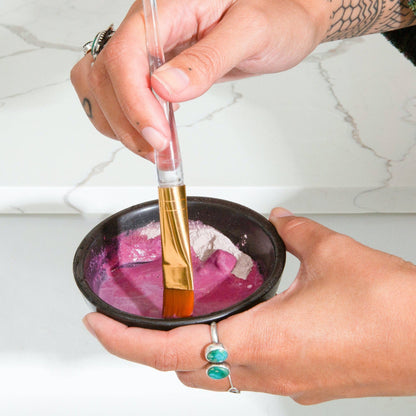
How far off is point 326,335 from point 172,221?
0.17m

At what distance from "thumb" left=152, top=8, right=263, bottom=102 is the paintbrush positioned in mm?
31

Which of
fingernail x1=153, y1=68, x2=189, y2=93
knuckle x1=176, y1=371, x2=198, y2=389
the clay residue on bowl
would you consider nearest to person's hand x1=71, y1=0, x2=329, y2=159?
fingernail x1=153, y1=68, x2=189, y2=93

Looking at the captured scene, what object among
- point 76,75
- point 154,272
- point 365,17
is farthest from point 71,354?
point 365,17

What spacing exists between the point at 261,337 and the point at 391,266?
0.13 meters

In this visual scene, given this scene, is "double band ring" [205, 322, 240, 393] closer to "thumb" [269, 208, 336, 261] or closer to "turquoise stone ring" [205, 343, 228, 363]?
"turquoise stone ring" [205, 343, 228, 363]

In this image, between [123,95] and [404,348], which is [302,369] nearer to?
[404,348]

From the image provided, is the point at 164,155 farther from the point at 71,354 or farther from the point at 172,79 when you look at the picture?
the point at 71,354


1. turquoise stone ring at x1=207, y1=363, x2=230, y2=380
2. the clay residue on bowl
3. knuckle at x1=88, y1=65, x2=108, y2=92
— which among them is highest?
knuckle at x1=88, y1=65, x2=108, y2=92

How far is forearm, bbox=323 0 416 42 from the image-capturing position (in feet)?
2.42

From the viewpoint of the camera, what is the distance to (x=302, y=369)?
0.51 meters

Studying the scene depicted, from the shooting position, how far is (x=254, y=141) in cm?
87

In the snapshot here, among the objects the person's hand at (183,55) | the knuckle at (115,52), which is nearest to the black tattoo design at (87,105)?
the person's hand at (183,55)

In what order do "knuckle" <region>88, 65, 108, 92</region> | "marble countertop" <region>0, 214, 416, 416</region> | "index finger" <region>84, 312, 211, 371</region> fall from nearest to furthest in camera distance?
"index finger" <region>84, 312, 211, 371</region> < "knuckle" <region>88, 65, 108, 92</region> < "marble countertop" <region>0, 214, 416, 416</region>

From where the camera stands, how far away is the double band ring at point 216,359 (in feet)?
1.58
